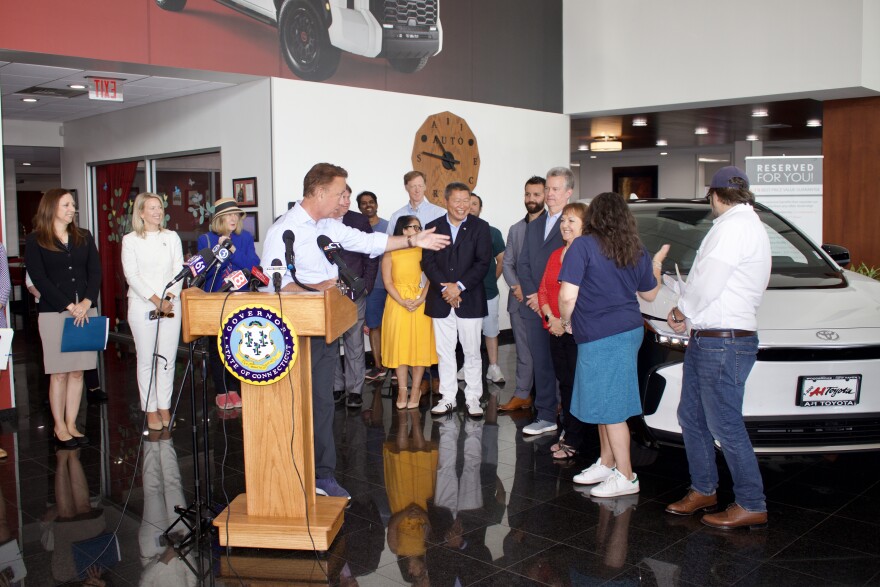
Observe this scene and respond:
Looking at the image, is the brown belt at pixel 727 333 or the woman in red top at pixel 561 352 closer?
the brown belt at pixel 727 333

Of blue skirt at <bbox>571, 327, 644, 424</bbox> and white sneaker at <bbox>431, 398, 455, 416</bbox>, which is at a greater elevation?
blue skirt at <bbox>571, 327, 644, 424</bbox>

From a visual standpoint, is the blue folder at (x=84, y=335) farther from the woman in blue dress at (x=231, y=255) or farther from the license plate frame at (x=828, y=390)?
the license plate frame at (x=828, y=390)

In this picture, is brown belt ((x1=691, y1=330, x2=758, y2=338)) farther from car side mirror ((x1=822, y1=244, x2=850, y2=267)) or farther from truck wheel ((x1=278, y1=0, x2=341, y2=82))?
truck wheel ((x1=278, y1=0, x2=341, y2=82))

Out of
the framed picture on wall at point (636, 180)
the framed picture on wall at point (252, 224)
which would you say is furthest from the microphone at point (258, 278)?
the framed picture on wall at point (636, 180)

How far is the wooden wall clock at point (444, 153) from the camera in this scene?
8.53m

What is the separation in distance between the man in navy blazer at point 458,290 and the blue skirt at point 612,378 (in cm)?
180

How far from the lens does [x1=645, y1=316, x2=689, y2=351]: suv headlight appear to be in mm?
3914

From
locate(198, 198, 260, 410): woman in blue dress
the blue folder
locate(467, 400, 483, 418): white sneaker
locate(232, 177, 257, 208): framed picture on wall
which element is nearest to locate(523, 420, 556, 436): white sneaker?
locate(467, 400, 483, 418): white sneaker

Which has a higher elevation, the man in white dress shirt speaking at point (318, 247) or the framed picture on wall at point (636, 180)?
the framed picture on wall at point (636, 180)

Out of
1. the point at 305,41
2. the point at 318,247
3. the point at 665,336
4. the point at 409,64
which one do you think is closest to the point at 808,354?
the point at 665,336

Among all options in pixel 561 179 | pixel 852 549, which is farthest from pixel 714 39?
pixel 852 549

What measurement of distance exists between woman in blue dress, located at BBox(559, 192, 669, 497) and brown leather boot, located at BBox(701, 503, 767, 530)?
62 cm

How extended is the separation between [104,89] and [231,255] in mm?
2691

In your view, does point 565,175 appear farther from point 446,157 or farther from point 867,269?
point 867,269
